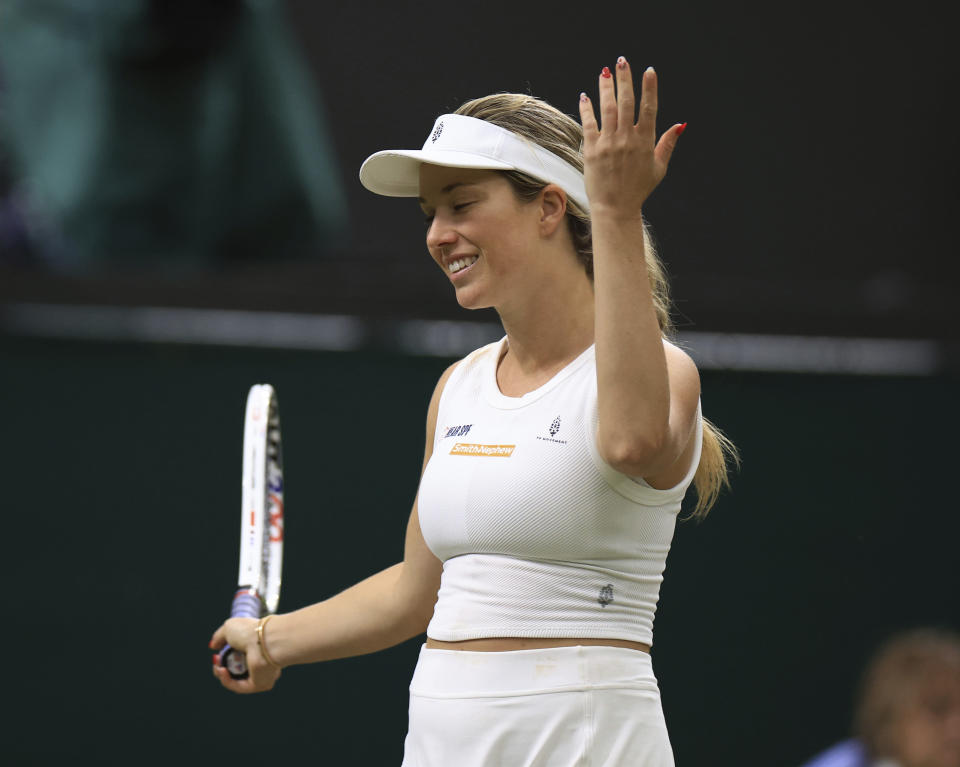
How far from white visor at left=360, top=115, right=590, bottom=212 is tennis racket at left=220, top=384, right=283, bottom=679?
2.31 ft

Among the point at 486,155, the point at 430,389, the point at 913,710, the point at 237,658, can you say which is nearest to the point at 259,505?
the point at 237,658

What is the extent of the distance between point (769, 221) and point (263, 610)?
8.07 feet

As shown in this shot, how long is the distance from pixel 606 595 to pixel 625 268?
1.36ft

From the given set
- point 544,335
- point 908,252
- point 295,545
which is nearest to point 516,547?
point 544,335

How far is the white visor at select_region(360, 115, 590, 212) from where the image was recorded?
1929 mm

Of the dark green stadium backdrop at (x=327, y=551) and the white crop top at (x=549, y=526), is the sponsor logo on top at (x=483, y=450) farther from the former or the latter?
the dark green stadium backdrop at (x=327, y=551)

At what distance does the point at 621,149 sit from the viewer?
64.6 inches

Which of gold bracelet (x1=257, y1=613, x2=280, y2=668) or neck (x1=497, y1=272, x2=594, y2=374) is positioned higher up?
neck (x1=497, y1=272, x2=594, y2=374)

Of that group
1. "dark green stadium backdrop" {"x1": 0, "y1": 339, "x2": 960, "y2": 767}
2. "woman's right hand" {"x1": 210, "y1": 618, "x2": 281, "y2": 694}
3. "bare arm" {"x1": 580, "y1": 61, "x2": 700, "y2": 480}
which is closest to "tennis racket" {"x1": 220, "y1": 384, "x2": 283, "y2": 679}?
"woman's right hand" {"x1": 210, "y1": 618, "x2": 281, "y2": 694}

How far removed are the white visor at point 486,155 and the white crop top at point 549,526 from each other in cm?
24

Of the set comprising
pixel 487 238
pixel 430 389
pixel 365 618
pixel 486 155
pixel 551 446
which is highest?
pixel 430 389

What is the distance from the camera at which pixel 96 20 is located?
4355mm

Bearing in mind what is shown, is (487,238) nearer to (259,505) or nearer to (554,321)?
(554,321)

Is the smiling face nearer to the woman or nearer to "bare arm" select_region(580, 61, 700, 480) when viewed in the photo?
the woman
